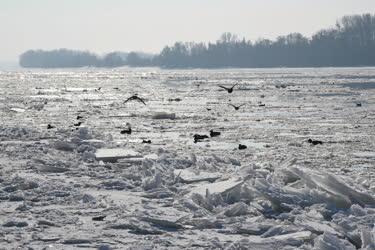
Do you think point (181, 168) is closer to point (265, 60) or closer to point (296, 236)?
point (296, 236)

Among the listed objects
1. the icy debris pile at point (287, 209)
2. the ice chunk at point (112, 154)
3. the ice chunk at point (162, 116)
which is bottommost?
the ice chunk at point (162, 116)

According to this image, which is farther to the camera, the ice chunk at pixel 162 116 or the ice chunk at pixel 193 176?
the ice chunk at pixel 162 116

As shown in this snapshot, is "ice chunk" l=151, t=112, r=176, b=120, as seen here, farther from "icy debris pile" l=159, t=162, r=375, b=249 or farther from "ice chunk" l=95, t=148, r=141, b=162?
"icy debris pile" l=159, t=162, r=375, b=249

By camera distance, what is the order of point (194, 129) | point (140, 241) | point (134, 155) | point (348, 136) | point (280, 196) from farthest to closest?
point (194, 129) < point (348, 136) < point (134, 155) < point (280, 196) < point (140, 241)

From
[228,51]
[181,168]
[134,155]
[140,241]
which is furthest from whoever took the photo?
[228,51]

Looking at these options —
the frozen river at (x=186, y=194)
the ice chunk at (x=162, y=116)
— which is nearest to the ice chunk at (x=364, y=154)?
the frozen river at (x=186, y=194)

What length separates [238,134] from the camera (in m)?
17.7

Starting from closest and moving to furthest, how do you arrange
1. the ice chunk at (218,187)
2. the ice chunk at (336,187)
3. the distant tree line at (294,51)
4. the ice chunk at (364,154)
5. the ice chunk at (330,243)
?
the ice chunk at (330,243) → the ice chunk at (336,187) → the ice chunk at (218,187) → the ice chunk at (364,154) → the distant tree line at (294,51)

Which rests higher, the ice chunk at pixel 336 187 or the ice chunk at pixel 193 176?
the ice chunk at pixel 336 187

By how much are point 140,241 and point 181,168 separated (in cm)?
469

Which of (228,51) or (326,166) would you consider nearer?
(326,166)

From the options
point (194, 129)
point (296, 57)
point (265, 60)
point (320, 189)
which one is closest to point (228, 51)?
point (265, 60)

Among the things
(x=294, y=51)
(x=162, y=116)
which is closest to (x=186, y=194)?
(x=162, y=116)

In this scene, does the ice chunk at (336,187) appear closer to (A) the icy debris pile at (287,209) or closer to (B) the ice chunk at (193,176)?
(A) the icy debris pile at (287,209)
